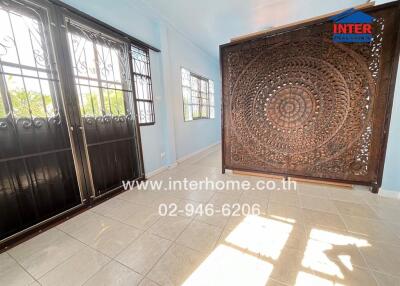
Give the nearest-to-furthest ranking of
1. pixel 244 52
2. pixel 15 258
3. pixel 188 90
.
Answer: pixel 15 258 < pixel 244 52 < pixel 188 90

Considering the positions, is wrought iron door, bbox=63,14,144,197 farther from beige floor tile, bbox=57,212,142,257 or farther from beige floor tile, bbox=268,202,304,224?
beige floor tile, bbox=268,202,304,224

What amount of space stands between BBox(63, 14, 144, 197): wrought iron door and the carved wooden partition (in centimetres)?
167

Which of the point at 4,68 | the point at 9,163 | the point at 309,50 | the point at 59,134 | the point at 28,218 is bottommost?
the point at 28,218

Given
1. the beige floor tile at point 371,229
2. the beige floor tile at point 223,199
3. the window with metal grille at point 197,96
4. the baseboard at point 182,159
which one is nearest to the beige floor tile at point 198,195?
the beige floor tile at point 223,199

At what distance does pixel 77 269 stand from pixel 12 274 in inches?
18.9

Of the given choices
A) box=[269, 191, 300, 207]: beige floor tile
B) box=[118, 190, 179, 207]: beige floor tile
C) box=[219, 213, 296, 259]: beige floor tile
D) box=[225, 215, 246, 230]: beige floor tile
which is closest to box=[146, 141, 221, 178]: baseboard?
box=[118, 190, 179, 207]: beige floor tile

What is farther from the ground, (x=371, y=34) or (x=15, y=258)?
(x=371, y=34)

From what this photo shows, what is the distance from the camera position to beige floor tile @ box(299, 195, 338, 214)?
1898mm

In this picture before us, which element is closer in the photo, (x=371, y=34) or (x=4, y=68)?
(x=4, y=68)

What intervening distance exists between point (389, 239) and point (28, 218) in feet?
11.2

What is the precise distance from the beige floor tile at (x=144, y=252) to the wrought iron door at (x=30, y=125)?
112 cm

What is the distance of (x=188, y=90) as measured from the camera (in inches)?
170

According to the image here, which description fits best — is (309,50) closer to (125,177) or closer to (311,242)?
(311,242)

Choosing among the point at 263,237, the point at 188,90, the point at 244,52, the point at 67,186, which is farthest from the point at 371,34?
the point at 67,186
